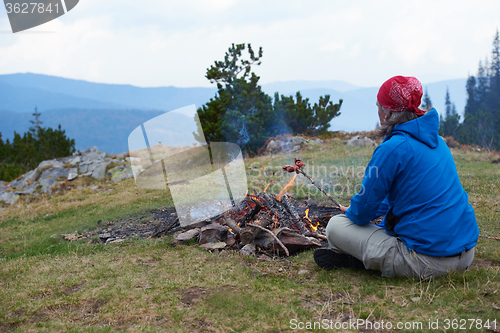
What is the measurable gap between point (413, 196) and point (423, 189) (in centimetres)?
10

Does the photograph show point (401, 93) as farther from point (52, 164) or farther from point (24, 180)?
point (52, 164)

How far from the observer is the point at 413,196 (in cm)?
298

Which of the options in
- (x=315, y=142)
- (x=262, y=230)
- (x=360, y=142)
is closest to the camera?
(x=262, y=230)

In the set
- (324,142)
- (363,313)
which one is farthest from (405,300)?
(324,142)

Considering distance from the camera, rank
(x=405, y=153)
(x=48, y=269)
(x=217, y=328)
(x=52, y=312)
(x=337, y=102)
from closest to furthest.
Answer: (x=217, y=328) → (x=405, y=153) → (x=52, y=312) → (x=48, y=269) → (x=337, y=102)

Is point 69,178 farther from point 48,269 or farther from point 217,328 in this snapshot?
point 217,328

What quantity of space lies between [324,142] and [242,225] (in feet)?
43.0

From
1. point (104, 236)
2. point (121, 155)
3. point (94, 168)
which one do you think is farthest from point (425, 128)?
point (121, 155)

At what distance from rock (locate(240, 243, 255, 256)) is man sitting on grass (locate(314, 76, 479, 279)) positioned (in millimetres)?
1781

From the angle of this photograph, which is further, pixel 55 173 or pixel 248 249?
pixel 55 173

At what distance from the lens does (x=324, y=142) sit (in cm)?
1777

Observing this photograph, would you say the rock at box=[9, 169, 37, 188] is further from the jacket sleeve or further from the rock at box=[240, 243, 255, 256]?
the jacket sleeve

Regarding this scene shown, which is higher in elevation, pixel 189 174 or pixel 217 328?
pixel 189 174

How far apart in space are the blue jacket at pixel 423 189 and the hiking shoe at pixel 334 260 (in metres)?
0.75
